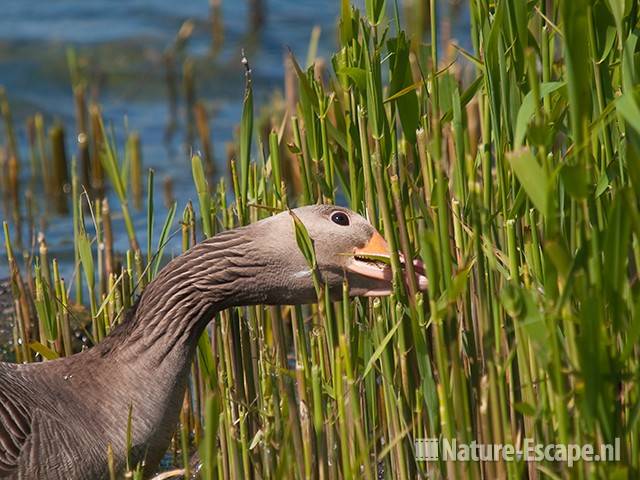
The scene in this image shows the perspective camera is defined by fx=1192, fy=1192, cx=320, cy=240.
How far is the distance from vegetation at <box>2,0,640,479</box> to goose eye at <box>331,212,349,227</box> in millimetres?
96

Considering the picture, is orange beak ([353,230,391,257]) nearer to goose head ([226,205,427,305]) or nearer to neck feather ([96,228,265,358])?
goose head ([226,205,427,305])

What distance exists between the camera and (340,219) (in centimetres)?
419

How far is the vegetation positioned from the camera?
3.02 meters

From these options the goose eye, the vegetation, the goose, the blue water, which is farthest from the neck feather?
the blue water

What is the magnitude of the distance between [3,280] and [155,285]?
2926mm

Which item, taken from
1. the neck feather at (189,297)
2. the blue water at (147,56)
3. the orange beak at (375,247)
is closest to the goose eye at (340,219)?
the orange beak at (375,247)

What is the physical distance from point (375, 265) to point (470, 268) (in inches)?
27.9

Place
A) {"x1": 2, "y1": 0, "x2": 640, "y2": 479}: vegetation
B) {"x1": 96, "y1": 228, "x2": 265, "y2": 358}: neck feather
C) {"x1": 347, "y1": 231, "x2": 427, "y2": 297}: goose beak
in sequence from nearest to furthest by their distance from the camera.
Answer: {"x1": 2, "y1": 0, "x2": 640, "y2": 479}: vegetation → {"x1": 347, "y1": 231, "x2": 427, "y2": 297}: goose beak → {"x1": 96, "y1": 228, "x2": 265, "y2": 358}: neck feather

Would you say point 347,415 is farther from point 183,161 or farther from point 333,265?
point 183,161

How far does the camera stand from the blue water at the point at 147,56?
39.2ft

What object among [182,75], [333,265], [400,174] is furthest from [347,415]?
[182,75]

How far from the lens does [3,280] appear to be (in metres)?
7.14

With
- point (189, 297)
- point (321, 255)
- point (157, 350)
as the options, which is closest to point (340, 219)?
point (321, 255)

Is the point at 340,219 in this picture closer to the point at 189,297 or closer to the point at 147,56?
the point at 189,297
